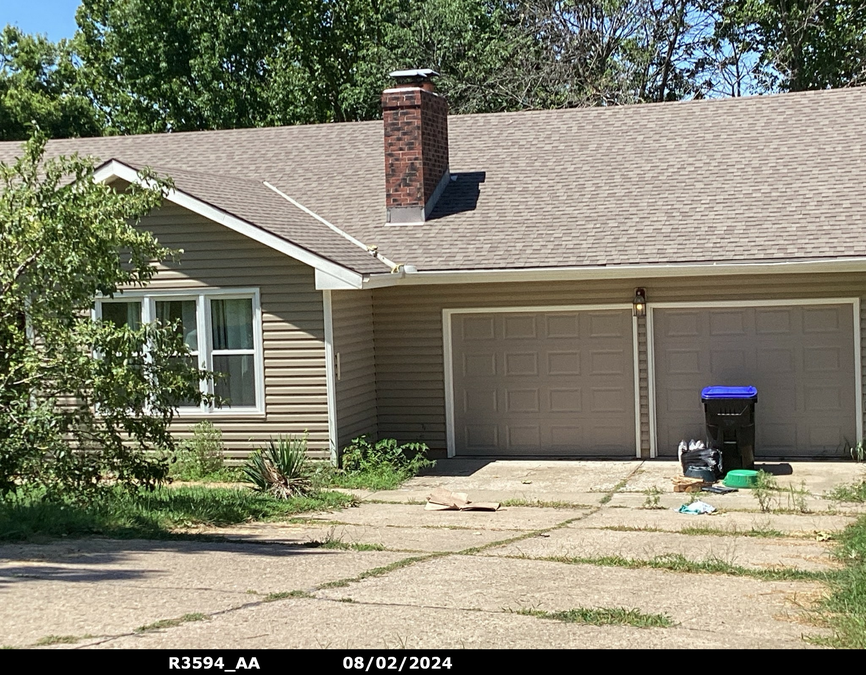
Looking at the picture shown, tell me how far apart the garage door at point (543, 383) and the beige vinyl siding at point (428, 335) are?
0.19m

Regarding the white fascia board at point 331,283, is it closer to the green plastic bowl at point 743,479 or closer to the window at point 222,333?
the window at point 222,333

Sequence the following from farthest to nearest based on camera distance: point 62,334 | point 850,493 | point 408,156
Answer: point 408,156, point 850,493, point 62,334

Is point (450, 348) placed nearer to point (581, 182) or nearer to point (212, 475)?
point (581, 182)

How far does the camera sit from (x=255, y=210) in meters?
15.5

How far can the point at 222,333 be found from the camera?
15.0m

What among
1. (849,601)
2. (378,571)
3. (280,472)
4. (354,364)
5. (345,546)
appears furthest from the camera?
(354,364)

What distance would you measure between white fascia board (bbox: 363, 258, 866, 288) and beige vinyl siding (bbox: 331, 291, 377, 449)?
63 centimetres

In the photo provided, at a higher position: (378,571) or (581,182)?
(581,182)

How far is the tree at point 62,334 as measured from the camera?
10.7m

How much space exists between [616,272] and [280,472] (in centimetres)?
514

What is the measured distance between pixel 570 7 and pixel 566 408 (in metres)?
18.9

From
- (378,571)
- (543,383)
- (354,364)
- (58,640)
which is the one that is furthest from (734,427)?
(58,640)
